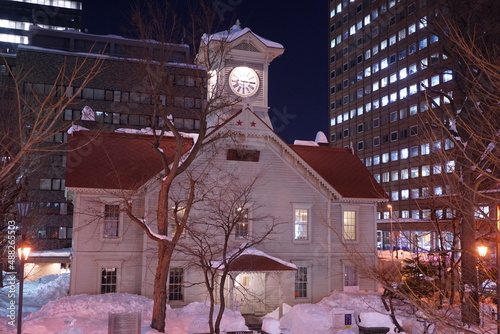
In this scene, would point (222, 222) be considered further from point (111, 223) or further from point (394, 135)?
point (394, 135)

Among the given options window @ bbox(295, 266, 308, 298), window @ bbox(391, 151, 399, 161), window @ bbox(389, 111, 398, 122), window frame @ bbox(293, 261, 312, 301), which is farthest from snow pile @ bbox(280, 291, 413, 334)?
window @ bbox(389, 111, 398, 122)

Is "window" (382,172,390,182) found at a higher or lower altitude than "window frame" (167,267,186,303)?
higher

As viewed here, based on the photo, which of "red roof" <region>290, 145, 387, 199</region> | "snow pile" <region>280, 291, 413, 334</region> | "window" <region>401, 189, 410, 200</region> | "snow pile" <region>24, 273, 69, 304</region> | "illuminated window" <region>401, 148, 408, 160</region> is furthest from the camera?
"illuminated window" <region>401, 148, 408, 160</region>

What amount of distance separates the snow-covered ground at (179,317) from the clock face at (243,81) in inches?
528

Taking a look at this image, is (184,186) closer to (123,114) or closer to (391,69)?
(123,114)

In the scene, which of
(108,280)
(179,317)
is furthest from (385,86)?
(179,317)

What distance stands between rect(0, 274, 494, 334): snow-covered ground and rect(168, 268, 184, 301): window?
5.81 ft

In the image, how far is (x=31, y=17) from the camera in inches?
4328

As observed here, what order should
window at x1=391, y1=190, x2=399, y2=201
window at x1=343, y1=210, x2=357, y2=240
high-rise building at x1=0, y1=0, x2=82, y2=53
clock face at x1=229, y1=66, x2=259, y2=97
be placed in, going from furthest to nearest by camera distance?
high-rise building at x1=0, y1=0, x2=82, y2=53 → window at x1=391, y1=190, x2=399, y2=201 → clock face at x1=229, y1=66, x2=259, y2=97 → window at x1=343, y1=210, x2=357, y2=240

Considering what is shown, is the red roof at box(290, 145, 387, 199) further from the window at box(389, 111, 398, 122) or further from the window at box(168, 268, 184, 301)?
the window at box(389, 111, 398, 122)

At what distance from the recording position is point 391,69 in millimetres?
93750

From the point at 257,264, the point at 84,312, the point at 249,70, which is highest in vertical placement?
the point at 249,70

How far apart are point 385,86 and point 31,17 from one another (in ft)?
252

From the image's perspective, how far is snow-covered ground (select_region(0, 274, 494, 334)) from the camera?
2017 centimetres
